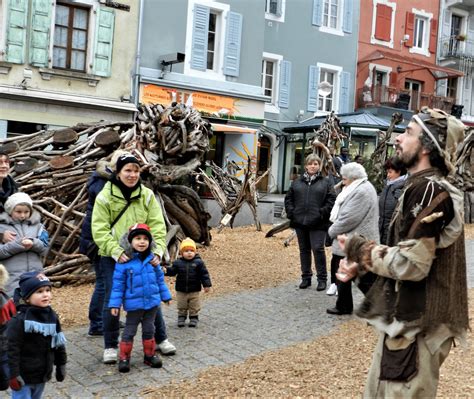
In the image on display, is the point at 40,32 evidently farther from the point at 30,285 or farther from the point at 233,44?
the point at 30,285

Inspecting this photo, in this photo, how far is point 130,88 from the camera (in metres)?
18.5

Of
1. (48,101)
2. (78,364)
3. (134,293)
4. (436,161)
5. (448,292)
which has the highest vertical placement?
(48,101)

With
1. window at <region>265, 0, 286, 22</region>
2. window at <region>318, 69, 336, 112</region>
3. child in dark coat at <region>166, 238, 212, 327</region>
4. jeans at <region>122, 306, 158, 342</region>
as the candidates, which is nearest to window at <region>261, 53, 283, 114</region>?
window at <region>265, 0, 286, 22</region>

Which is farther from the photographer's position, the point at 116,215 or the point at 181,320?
the point at 181,320

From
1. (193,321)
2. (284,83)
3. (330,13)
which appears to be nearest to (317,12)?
(330,13)

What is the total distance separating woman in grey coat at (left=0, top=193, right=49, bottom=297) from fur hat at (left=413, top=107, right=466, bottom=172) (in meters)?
3.37

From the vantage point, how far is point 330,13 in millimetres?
25641

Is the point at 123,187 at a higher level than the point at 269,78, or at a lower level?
lower

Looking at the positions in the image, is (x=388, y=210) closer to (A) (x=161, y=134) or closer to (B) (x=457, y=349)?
(B) (x=457, y=349)

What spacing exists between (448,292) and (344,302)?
3964mm

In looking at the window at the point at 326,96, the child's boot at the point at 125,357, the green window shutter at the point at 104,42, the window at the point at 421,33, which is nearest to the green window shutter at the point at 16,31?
the green window shutter at the point at 104,42

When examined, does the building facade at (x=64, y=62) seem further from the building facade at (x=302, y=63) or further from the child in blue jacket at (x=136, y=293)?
the child in blue jacket at (x=136, y=293)

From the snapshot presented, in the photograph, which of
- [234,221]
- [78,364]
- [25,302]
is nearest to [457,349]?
[78,364]

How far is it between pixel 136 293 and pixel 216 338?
4.20ft
